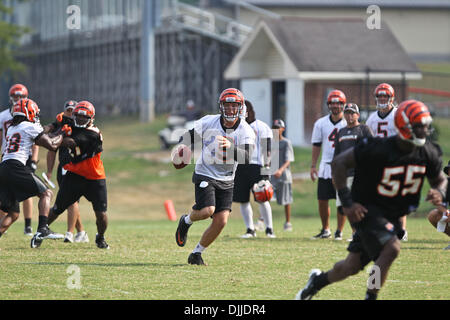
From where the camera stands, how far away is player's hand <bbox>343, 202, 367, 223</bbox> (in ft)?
25.4

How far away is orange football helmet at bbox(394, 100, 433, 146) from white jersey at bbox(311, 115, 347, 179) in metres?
6.27

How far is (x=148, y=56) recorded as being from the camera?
4403 centimetres

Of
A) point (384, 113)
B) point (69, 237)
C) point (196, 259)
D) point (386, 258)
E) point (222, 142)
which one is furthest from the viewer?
point (69, 237)

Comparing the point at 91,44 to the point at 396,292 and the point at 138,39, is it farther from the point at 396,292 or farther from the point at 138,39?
the point at 396,292

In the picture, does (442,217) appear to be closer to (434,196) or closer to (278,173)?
(278,173)

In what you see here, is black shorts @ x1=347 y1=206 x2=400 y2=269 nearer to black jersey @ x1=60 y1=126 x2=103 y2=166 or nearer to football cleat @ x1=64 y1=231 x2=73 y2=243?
black jersey @ x1=60 y1=126 x2=103 y2=166

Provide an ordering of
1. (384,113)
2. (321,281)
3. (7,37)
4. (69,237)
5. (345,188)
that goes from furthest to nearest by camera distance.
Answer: (7,37) < (69,237) < (384,113) < (321,281) < (345,188)

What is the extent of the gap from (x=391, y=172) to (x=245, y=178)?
22.8 ft

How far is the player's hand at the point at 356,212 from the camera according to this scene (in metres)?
7.74

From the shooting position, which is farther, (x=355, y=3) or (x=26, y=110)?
(x=355, y=3)

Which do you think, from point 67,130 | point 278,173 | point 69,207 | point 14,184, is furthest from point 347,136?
point 14,184

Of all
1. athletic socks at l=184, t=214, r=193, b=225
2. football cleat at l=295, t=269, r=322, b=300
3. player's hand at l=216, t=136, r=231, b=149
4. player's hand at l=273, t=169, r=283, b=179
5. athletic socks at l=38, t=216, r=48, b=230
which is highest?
player's hand at l=216, t=136, r=231, b=149

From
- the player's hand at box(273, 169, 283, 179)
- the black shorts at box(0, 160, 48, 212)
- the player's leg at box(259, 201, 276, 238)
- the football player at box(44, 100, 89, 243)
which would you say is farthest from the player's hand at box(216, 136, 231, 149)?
the player's hand at box(273, 169, 283, 179)
